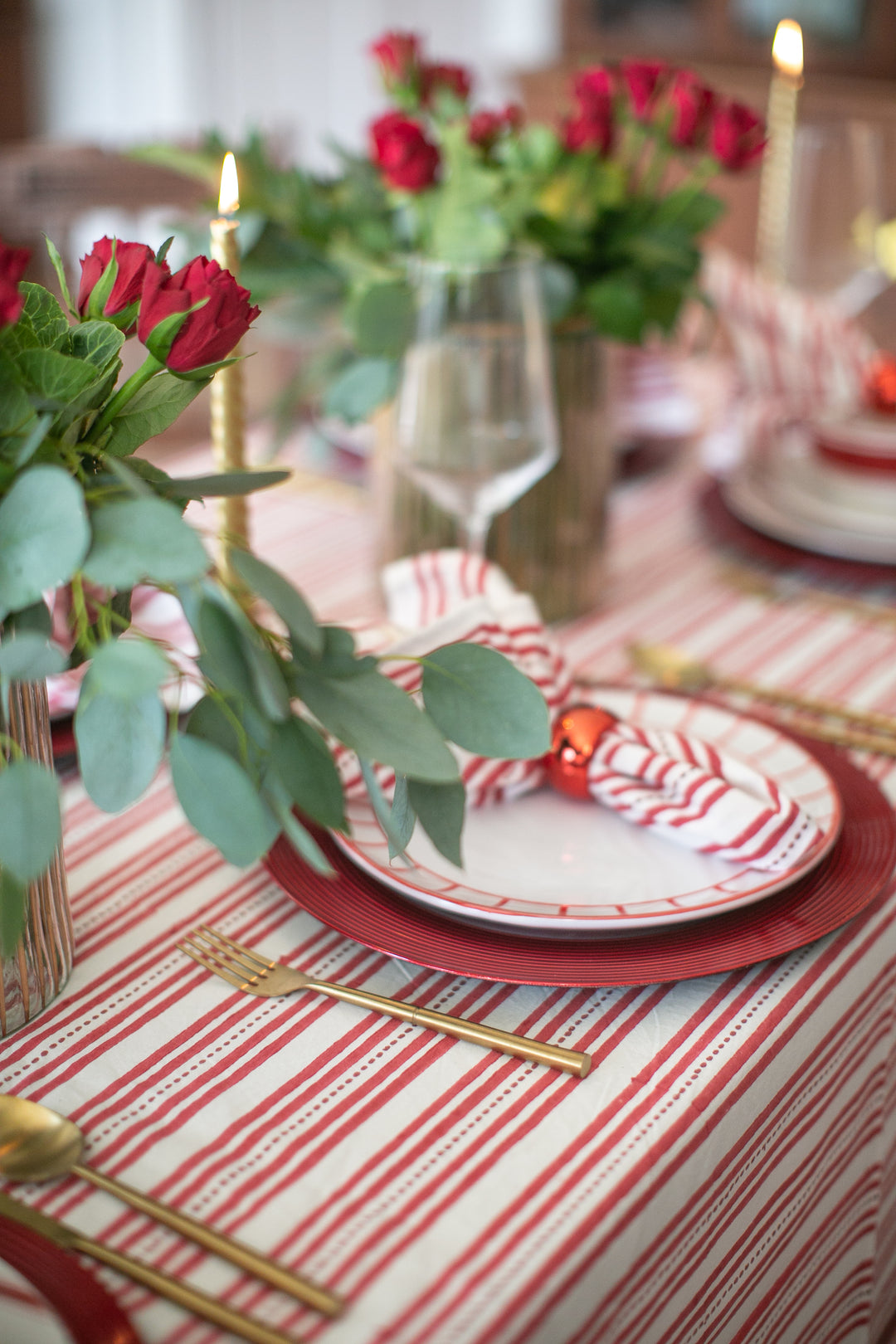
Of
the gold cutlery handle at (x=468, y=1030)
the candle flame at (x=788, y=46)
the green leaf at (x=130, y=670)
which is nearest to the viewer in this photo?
the green leaf at (x=130, y=670)

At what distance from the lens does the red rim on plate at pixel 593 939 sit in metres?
0.53

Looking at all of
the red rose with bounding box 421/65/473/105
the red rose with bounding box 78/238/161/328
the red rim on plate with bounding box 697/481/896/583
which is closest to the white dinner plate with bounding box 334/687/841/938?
the red rose with bounding box 78/238/161/328

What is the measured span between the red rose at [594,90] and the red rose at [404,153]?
12 cm

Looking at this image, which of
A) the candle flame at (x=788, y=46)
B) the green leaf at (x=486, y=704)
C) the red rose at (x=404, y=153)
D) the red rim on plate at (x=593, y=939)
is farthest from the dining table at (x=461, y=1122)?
the candle flame at (x=788, y=46)

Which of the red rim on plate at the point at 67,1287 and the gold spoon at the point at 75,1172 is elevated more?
the gold spoon at the point at 75,1172

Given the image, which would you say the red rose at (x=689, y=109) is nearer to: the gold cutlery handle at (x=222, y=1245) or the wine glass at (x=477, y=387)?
the wine glass at (x=477, y=387)

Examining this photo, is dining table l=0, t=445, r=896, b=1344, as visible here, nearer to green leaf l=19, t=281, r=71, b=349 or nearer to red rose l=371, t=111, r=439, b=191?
green leaf l=19, t=281, r=71, b=349

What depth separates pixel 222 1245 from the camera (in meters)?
0.42


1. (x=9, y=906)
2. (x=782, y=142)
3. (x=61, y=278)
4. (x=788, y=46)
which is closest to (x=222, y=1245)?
(x=9, y=906)

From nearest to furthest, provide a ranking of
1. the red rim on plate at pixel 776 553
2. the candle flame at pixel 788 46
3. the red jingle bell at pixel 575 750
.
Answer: the red jingle bell at pixel 575 750, the red rim on plate at pixel 776 553, the candle flame at pixel 788 46

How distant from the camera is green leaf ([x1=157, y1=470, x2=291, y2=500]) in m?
0.44

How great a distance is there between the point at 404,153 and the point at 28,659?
21.5 inches

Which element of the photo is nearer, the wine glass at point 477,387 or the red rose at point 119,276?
the red rose at point 119,276

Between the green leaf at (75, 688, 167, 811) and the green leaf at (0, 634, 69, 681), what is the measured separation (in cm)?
2
